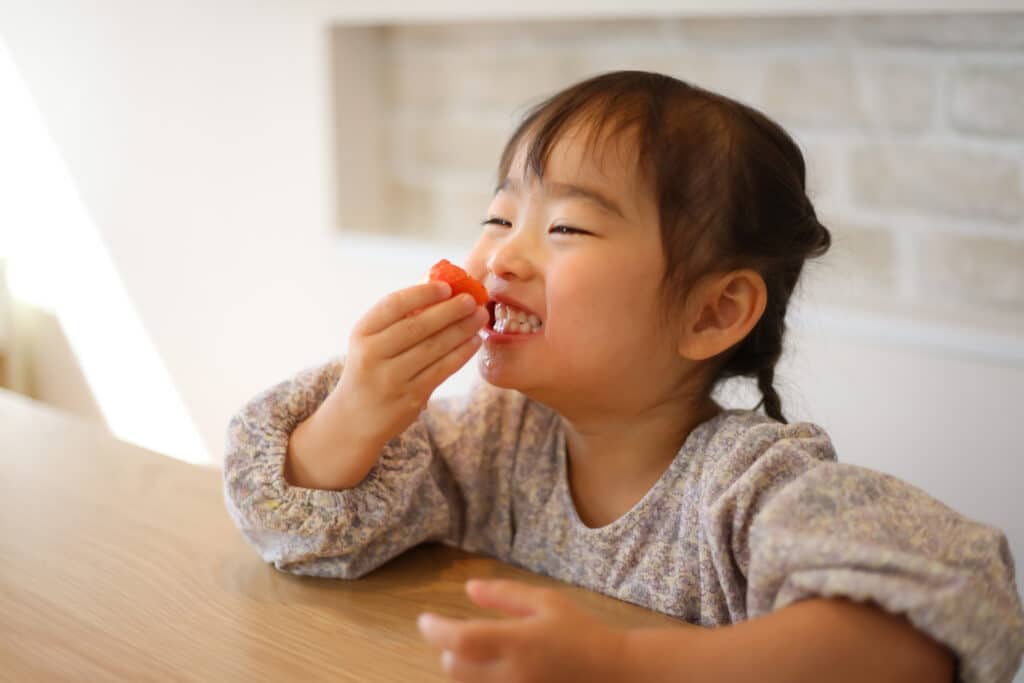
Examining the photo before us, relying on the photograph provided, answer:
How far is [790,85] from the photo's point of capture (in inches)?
74.1

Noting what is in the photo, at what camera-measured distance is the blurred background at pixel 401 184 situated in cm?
163

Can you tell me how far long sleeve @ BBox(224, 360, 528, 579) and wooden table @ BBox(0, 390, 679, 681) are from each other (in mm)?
19

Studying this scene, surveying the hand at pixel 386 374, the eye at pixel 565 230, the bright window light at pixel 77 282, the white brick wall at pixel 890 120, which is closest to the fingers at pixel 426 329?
the hand at pixel 386 374

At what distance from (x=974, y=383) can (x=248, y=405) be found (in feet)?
3.22

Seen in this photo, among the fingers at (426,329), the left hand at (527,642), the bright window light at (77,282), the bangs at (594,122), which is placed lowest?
Answer: the bright window light at (77,282)

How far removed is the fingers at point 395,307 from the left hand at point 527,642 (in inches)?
13.6

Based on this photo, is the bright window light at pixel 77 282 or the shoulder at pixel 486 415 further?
the bright window light at pixel 77 282

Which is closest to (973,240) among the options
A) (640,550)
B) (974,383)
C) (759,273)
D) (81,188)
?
(974,383)

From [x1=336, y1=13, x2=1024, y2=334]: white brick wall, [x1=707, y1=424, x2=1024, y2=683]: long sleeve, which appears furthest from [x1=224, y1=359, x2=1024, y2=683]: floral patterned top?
[x1=336, y1=13, x2=1024, y2=334]: white brick wall

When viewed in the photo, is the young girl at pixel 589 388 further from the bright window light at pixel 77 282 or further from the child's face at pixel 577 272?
the bright window light at pixel 77 282

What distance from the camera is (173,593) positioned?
0.90m

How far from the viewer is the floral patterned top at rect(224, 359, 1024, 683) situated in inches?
28.1

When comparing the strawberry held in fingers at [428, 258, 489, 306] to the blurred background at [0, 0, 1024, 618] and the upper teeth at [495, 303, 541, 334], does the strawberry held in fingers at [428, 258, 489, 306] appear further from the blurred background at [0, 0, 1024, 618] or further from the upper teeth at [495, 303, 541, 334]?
the blurred background at [0, 0, 1024, 618]

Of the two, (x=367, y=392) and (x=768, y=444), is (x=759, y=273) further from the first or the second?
(x=367, y=392)
